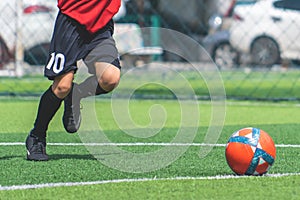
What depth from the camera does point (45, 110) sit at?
6.05 metres

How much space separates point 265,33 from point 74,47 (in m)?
12.4

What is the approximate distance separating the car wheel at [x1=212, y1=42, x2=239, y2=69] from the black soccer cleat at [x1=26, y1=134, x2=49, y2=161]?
45.0 feet

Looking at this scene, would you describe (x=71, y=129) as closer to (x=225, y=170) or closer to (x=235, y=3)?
(x=225, y=170)

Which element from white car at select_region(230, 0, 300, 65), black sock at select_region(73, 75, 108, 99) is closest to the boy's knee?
black sock at select_region(73, 75, 108, 99)

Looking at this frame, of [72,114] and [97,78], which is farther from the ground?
[97,78]

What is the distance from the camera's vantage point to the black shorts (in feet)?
19.1

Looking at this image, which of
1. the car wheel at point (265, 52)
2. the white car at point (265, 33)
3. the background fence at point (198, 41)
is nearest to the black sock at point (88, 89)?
the background fence at point (198, 41)

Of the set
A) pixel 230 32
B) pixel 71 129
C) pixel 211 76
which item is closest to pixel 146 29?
pixel 211 76

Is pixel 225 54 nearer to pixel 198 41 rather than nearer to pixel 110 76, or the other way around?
pixel 198 41

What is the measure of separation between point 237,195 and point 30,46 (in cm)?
1205

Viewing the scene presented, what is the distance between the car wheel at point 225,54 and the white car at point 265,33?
0.80 meters

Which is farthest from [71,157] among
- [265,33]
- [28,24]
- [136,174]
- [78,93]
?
[265,33]

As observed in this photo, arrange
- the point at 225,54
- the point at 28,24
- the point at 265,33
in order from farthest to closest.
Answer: the point at 225,54
the point at 265,33
the point at 28,24

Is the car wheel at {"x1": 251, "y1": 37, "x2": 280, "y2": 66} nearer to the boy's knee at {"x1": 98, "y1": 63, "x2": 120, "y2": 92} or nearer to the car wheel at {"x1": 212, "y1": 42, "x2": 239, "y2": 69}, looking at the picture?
the car wheel at {"x1": 212, "y1": 42, "x2": 239, "y2": 69}
